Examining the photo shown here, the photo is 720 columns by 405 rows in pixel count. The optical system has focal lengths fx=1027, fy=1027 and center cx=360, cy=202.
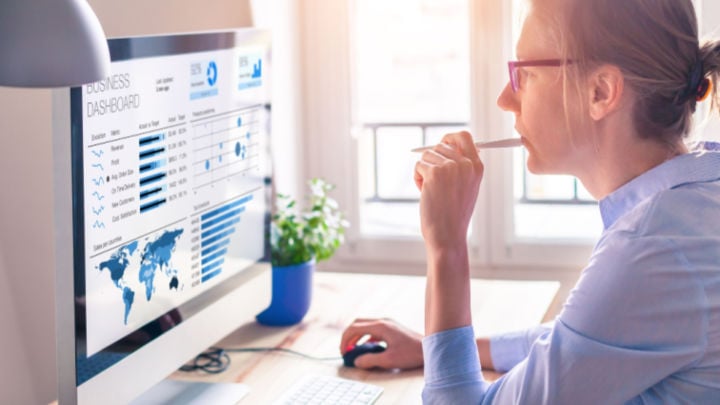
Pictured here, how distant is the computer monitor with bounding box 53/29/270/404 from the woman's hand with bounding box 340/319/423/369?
0.20 m

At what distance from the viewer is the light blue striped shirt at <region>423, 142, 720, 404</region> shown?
1167 millimetres

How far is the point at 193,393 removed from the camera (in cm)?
163

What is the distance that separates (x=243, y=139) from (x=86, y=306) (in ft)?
1.83

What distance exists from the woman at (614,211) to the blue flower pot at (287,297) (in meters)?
0.61

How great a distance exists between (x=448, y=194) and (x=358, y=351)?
0.44 m

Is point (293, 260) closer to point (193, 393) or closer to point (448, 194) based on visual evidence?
point (193, 393)

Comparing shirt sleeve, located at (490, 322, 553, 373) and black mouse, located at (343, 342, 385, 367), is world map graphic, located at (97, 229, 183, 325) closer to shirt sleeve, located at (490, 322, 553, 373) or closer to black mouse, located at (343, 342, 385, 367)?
black mouse, located at (343, 342, 385, 367)

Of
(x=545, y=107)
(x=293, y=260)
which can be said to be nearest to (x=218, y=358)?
(x=293, y=260)

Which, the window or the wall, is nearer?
the wall

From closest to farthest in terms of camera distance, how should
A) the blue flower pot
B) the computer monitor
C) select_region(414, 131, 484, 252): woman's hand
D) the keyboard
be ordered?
the computer monitor, select_region(414, 131, 484, 252): woman's hand, the keyboard, the blue flower pot

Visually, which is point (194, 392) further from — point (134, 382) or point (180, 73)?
point (180, 73)

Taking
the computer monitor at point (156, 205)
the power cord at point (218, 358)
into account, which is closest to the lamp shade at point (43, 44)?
the computer monitor at point (156, 205)

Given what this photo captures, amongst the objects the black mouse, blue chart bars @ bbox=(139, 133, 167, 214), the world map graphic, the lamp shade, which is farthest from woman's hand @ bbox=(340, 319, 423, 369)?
the lamp shade

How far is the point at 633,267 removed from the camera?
1.17m
